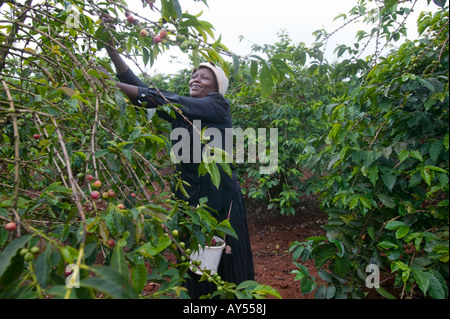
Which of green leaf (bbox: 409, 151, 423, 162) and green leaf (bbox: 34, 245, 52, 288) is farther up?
green leaf (bbox: 409, 151, 423, 162)

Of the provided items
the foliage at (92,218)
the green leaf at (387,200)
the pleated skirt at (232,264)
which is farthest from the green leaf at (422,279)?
the pleated skirt at (232,264)

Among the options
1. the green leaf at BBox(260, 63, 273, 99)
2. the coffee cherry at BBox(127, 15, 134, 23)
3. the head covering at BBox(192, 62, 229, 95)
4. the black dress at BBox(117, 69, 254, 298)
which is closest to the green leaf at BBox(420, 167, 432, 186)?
the green leaf at BBox(260, 63, 273, 99)

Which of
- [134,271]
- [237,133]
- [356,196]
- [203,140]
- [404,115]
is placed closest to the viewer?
[134,271]

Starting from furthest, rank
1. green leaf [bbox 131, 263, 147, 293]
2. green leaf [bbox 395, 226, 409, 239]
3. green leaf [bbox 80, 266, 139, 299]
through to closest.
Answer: green leaf [bbox 395, 226, 409, 239]
green leaf [bbox 131, 263, 147, 293]
green leaf [bbox 80, 266, 139, 299]

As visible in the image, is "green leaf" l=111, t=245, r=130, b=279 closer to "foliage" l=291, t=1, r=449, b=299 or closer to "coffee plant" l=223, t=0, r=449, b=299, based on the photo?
"coffee plant" l=223, t=0, r=449, b=299

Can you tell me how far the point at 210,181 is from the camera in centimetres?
216

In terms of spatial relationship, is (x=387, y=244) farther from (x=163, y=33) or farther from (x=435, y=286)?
(x=163, y=33)

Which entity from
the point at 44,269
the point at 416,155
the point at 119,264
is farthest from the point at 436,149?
the point at 44,269

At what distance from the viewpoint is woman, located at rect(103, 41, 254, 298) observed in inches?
81.4

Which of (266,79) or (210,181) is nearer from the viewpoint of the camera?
(266,79)

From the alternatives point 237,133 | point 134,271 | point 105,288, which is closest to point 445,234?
point 134,271

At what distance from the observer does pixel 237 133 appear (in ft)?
14.8

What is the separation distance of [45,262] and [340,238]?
1.39m
